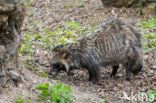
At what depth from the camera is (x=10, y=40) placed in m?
5.57

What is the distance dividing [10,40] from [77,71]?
10.9 ft

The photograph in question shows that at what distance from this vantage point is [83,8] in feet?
45.8

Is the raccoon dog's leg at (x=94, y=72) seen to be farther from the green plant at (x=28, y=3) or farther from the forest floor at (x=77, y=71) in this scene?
the green plant at (x=28, y=3)

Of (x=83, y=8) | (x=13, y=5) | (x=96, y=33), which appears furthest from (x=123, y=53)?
(x=83, y=8)

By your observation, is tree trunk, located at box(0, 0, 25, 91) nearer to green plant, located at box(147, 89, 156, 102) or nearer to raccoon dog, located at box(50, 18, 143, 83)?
raccoon dog, located at box(50, 18, 143, 83)

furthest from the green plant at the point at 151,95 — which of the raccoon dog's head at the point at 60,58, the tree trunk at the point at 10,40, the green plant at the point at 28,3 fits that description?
the green plant at the point at 28,3

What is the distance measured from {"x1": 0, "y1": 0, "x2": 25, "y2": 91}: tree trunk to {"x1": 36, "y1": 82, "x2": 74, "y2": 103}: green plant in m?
0.56

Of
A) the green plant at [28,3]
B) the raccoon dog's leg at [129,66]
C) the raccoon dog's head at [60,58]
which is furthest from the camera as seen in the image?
the green plant at [28,3]

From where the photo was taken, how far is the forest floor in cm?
619

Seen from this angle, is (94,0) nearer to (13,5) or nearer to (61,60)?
(61,60)

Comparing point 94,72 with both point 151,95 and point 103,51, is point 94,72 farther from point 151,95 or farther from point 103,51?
point 151,95

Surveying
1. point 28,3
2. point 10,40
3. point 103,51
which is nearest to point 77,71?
point 103,51

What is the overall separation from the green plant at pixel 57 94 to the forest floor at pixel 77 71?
186 mm

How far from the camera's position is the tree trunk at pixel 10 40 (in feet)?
16.8
